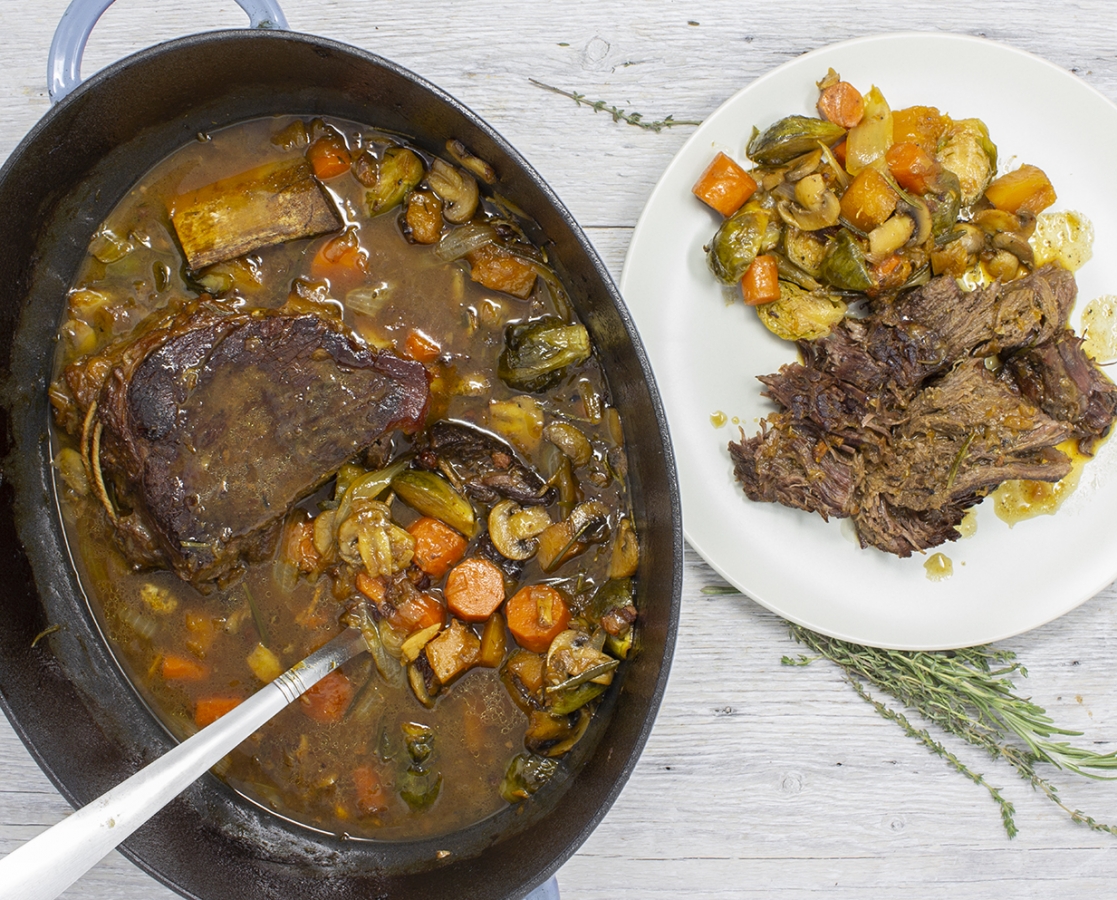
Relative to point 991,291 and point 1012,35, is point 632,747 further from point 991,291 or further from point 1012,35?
point 1012,35

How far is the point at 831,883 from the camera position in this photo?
3.15m

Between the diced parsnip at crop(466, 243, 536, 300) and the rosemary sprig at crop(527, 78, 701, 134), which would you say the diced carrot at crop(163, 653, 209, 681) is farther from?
the rosemary sprig at crop(527, 78, 701, 134)

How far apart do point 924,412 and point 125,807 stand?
8.52ft

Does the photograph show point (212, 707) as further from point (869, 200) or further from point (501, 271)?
point (869, 200)

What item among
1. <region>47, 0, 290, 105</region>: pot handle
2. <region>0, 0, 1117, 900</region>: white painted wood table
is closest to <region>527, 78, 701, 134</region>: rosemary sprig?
<region>0, 0, 1117, 900</region>: white painted wood table

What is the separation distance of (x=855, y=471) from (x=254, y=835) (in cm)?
235

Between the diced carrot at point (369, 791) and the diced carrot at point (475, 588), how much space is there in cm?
60

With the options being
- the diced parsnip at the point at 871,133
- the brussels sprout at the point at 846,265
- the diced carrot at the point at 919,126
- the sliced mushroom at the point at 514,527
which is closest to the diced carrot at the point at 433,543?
the sliced mushroom at the point at 514,527

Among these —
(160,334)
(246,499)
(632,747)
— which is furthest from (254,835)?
(160,334)

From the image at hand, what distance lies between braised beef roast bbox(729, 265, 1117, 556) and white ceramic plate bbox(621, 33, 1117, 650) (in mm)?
143

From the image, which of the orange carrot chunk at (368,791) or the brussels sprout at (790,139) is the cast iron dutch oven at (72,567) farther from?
the brussels sprout at (790,139)

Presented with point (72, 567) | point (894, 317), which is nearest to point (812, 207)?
point (894, 317)

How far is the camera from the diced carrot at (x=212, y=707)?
2500 millimetres

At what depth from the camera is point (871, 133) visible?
107 inches
